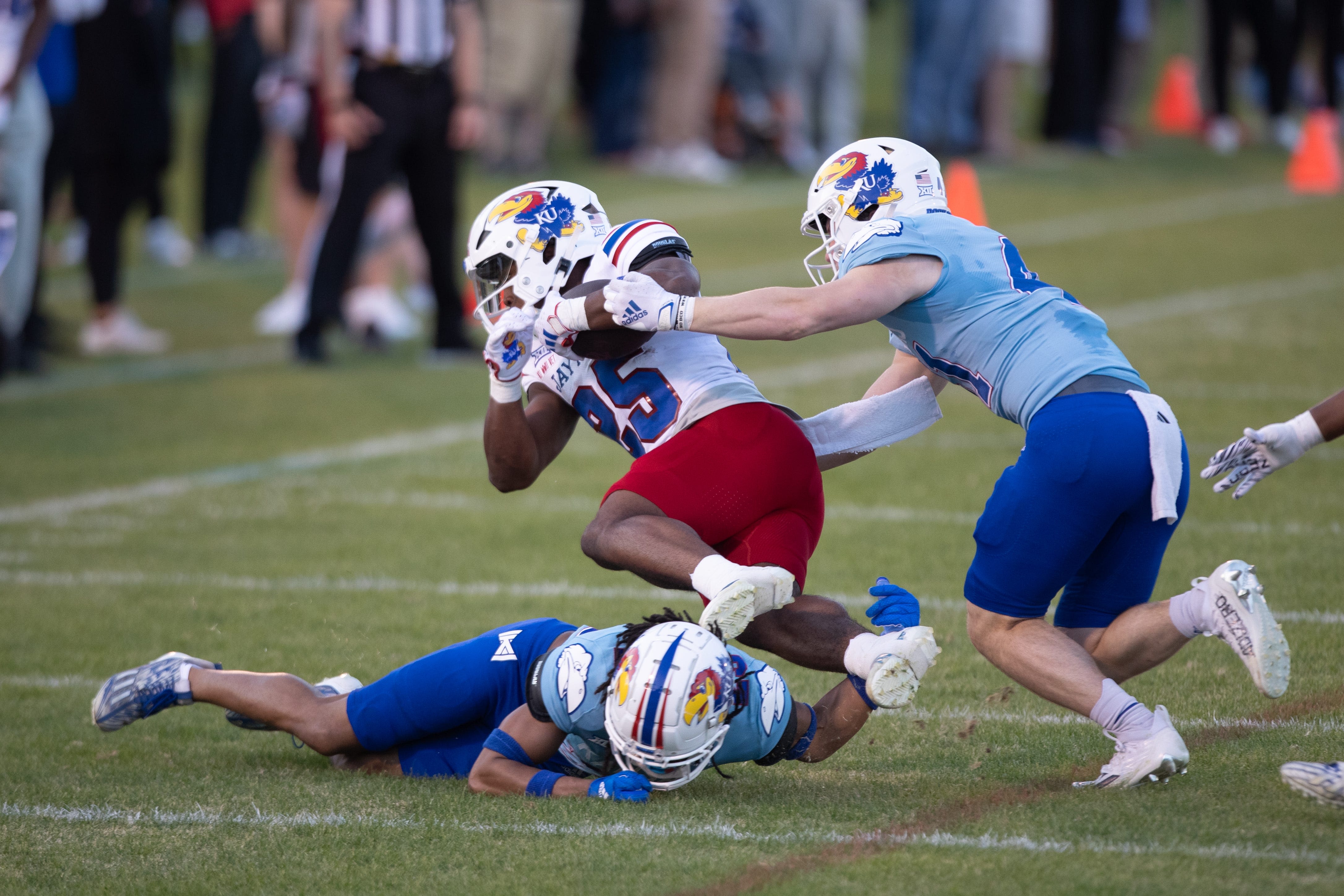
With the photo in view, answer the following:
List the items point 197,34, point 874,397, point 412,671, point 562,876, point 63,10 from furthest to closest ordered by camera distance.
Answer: point 197,34 < point 63,10 < point 874,397 < point 412,671 < point 562,876

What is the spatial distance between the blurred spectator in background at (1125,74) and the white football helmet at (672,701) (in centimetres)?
1596

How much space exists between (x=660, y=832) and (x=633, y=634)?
51 cm

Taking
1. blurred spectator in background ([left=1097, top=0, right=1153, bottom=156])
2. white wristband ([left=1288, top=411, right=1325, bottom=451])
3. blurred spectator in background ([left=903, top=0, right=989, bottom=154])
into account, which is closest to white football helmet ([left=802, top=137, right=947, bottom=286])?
white wristband ([left=1288, top=411, right=1325, bottom=451])

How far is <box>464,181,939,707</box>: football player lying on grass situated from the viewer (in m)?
4.45

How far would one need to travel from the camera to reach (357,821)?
13.7ft

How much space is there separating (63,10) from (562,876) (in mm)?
8830

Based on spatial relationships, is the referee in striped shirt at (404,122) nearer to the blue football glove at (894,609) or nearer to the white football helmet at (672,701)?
the blue football glove at (894,609)

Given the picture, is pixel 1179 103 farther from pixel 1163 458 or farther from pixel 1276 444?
pixel 1163 458

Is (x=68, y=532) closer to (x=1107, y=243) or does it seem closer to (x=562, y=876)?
(x=562, y=876)

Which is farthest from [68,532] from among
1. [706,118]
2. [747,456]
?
[706,118]

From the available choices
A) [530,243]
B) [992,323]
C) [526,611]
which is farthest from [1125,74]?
[992,323]

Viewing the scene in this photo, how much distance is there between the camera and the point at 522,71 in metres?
16.5

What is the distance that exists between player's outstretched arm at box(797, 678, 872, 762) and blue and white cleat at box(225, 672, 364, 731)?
1294 millimetres

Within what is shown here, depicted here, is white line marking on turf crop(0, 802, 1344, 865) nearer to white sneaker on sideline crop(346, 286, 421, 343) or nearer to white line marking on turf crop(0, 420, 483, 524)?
white line marking on turf crop(0, 420, 483, 524)
